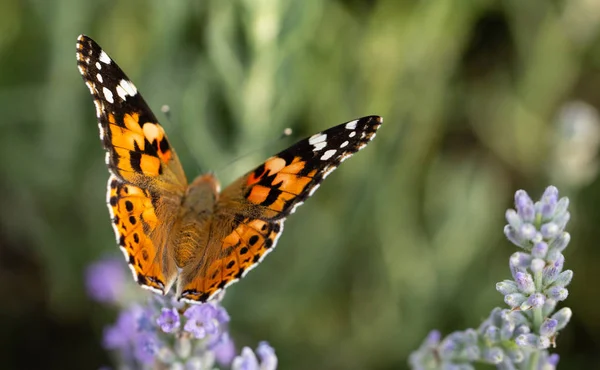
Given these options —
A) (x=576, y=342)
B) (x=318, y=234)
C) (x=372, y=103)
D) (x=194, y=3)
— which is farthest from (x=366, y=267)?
(x=194, y=3)

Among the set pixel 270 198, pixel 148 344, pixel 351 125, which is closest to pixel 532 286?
pixel 351 125

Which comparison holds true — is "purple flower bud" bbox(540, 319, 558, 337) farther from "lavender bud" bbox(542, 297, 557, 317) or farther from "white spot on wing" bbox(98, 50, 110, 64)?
"white spot on wing" bbox(98, 50, 110, 64)

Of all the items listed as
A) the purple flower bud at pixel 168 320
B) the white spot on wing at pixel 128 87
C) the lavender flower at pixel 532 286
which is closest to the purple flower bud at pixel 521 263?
the lavender flower at pixel 532 286

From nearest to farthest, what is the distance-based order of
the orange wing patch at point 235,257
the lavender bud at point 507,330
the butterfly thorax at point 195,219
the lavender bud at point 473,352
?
the lavender bud at point 507,330, the lavender bud at point 473,352, the orange wing patch at point 235,257, the butterfly thorax at point 195,219

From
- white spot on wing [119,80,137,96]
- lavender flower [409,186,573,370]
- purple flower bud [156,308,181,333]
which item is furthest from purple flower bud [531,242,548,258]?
white spot on wing [119,80,137,96]

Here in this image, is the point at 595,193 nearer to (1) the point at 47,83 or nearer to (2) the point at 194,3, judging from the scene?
(2) the point at 194,3

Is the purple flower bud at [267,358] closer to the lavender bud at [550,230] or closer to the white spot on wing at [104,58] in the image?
the lavender bud at [550,230]

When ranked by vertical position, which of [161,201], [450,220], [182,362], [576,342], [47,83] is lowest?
[182,362]
